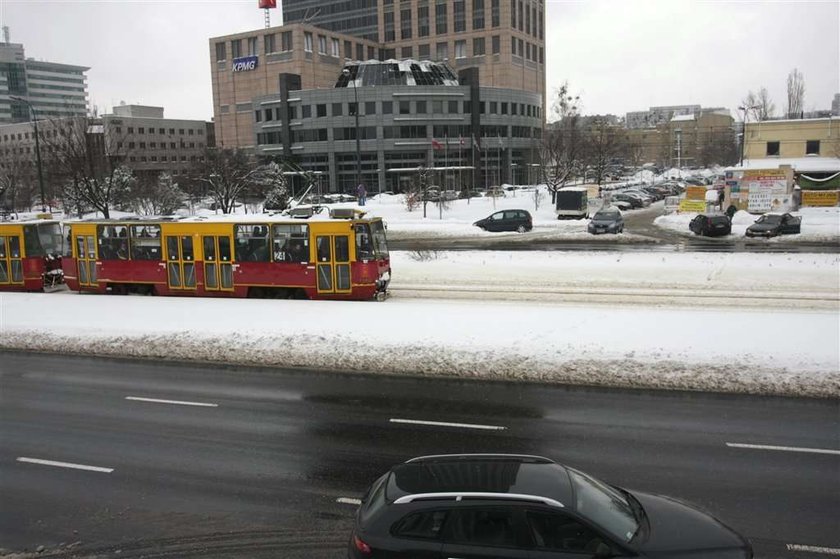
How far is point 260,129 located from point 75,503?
311 ft

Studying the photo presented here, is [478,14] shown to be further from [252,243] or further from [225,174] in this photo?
[252,243]

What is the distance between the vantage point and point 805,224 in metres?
42.6

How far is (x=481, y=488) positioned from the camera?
5.72m

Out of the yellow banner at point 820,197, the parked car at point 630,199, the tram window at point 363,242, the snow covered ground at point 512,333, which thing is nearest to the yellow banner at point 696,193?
the yellow banner at point 820,197

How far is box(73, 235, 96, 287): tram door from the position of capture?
937 inches

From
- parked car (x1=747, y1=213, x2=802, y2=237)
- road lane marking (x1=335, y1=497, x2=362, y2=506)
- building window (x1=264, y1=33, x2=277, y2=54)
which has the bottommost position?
road lane marking (x1=335, y1=497, x2=362, y2=506)

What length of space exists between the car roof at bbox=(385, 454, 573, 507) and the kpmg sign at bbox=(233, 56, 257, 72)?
110807mm

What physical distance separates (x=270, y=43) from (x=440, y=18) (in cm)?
2954

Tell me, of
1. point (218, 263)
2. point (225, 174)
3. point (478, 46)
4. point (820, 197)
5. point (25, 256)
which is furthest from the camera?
point (478, 46)

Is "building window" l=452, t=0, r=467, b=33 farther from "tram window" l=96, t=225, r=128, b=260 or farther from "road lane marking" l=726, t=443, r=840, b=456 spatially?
"road lane marking" l=726, t=443, r=840, b=456

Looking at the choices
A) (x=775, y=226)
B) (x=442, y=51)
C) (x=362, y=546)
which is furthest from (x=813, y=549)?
(x=442, y=51)

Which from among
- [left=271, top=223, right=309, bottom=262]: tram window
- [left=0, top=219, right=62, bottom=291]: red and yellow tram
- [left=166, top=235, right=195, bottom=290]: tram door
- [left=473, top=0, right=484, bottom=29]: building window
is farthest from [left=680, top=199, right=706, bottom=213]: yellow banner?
[left=473, top=0, right=484, bottom=29]: building window

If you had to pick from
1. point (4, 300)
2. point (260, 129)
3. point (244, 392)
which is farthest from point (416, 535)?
point (260, 129)

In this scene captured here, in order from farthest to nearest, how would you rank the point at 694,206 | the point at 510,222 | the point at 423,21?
the point at 423,21
the point at 694,206
the point at 510,222
